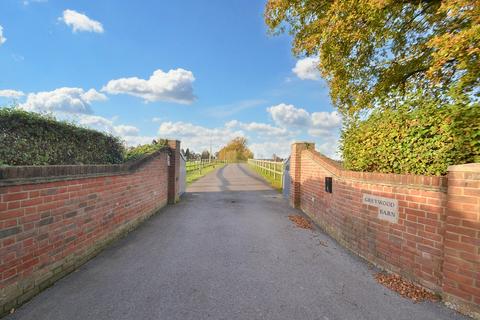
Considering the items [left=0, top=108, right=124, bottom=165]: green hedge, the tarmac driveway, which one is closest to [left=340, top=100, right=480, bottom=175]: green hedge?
the tarmac driveway

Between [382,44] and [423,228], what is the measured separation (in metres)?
5.81

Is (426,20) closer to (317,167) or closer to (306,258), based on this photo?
(317,167)

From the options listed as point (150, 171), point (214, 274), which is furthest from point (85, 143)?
point (214, 274)

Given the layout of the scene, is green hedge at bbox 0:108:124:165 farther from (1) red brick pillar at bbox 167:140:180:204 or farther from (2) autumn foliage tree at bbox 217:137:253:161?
(2) autumn foliage tree at bbox 217:137:253:161

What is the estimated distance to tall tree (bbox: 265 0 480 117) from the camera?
4414 millimetres

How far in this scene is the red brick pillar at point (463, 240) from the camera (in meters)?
2.73

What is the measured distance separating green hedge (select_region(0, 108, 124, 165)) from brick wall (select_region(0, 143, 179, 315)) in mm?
592

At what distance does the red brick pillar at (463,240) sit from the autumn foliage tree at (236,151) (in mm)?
75098

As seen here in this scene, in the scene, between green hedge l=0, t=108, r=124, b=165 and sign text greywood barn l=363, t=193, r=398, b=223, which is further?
sign text greywood barn l=363, t=193, r=398, b=223

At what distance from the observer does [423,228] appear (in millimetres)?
3330

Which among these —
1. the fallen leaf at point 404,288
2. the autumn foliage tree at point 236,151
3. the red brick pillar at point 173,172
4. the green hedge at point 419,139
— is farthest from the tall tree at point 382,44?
the autumn foliage tree at point 236,151

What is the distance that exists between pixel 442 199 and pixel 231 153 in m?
76.2

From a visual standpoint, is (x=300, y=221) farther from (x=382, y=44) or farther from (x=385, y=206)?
(x=382, y=44)

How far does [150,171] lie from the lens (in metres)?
7.39
